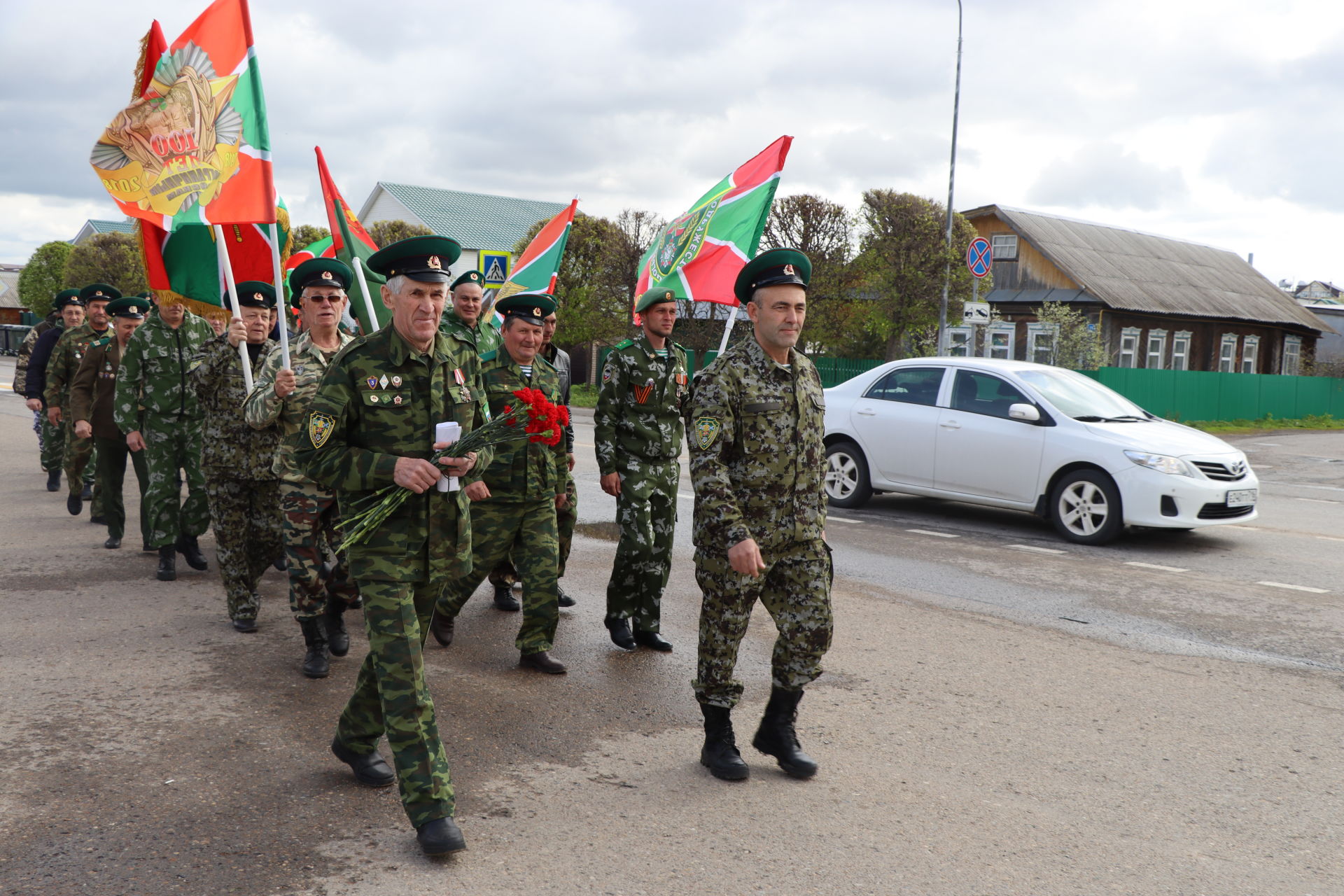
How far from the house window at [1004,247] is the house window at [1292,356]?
13.8 metres

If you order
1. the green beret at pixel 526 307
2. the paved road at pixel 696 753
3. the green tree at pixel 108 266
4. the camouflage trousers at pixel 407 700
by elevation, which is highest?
the green tree at pixel 108 266

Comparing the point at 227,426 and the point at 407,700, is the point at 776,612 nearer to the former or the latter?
the point at 407,700

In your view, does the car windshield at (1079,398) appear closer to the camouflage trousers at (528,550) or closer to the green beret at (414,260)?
the camouflage trousers at (528,550)

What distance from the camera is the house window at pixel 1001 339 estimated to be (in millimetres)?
36594

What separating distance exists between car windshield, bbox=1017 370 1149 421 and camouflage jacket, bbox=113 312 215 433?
719cm

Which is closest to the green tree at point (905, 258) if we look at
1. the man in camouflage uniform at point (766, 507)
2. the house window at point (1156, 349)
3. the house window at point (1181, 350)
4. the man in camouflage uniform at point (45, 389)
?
the house window at point (1156, 349)

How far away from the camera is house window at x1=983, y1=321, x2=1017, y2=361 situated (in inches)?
1441

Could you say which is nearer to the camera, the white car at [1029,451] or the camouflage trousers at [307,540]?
the camouflage trousers at [307,540]

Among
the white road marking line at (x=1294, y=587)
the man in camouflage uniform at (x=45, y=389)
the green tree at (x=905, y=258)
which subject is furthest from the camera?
the green tree at (x=905, y=258)

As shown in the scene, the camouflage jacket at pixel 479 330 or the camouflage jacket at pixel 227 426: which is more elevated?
the camouflage jacket at pixel 479 330

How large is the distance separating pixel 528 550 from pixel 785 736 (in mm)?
1731

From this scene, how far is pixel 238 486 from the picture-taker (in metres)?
6.00

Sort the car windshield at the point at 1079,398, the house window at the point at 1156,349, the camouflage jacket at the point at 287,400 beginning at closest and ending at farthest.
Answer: the camouflage jacket at the point at 287,400 → the car windshield at the point at 1079,398 → the house window at the point at 1156,349

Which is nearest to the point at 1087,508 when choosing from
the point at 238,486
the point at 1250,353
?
the point at 238,486
